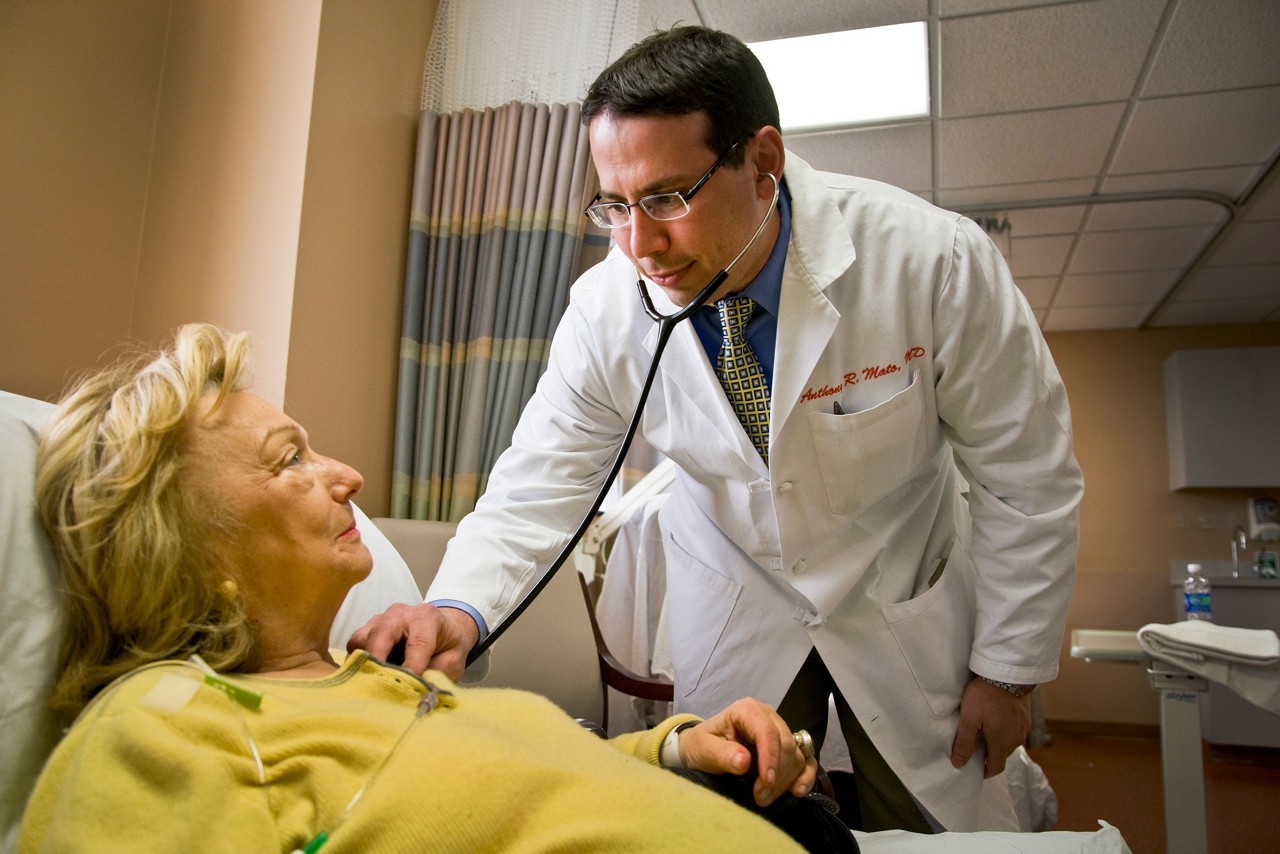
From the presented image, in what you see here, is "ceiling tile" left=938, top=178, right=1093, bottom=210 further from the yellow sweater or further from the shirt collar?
the yellow sweater

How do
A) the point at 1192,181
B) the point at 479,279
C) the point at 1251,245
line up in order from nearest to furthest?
the point at 479,279 < the point at 1192,181 < the point at 1251,245

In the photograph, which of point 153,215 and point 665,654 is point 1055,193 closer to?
point 665,654

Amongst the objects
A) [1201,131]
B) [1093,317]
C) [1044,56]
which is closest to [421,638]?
[1044,56]

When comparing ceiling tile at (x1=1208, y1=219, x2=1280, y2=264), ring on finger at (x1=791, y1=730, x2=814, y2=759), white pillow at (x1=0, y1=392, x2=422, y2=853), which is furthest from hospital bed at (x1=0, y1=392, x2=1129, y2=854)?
ceiling tile at (x1=1208, y1=219, x2=1280, y2=264)

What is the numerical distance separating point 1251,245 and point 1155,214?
782mm

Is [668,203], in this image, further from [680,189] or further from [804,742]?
[804,742]

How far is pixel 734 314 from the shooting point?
1.28m

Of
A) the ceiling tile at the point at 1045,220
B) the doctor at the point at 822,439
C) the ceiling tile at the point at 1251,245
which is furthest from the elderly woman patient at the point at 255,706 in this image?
the ceiling tile at the point at 1251,245

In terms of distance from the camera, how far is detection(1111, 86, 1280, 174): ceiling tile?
3.12m

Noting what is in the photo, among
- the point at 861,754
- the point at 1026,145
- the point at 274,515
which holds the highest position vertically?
the point at 1026,145

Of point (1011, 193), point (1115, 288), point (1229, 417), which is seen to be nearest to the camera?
point (1011, 193)

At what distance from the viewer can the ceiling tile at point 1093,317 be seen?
5429mm

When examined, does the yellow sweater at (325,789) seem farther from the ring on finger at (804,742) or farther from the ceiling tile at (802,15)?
the ceiling tile at (802,15)

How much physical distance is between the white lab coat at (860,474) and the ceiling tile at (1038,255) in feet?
11.5
